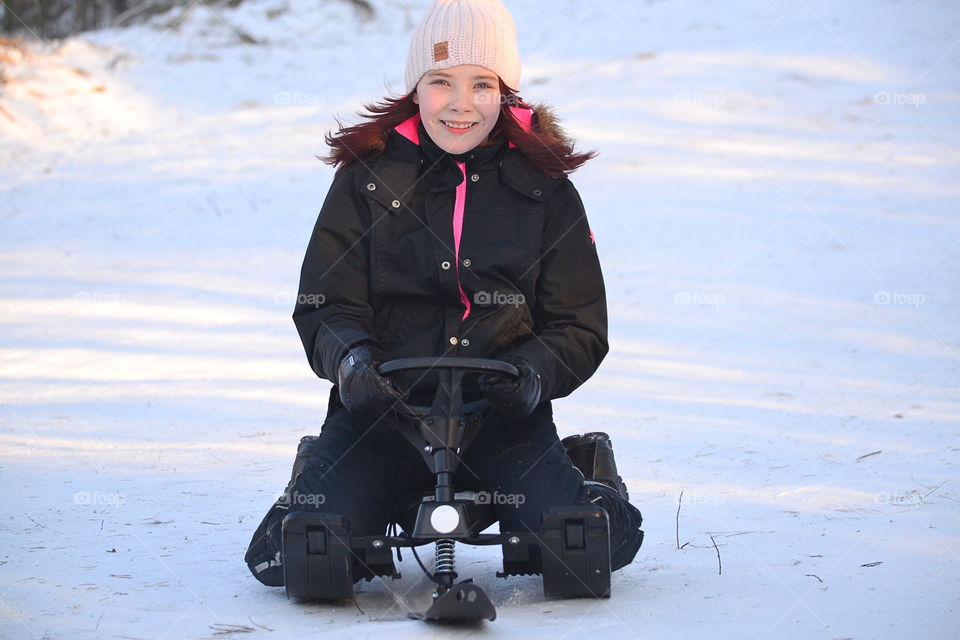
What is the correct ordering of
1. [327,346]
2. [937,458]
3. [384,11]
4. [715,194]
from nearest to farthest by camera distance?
[327,346] → [937,458] → [715,194] → [384,11]

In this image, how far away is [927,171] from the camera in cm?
1012

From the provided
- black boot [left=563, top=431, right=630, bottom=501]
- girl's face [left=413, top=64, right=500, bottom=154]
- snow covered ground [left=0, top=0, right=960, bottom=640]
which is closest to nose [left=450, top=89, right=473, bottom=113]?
girl's face [left=413, top=64, right=500, bottom=154]

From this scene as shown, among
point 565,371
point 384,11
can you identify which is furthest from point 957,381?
point 384,11

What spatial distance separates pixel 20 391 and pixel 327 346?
130 inches

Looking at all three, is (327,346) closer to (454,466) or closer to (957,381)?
(454,466)

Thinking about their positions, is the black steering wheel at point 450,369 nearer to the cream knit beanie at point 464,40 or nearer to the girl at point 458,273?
the girl at point 458,273

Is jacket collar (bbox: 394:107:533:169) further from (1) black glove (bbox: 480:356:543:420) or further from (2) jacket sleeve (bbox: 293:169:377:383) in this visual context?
(1) black glove (bbox: 480:356:543:420)

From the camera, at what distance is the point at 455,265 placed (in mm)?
3348

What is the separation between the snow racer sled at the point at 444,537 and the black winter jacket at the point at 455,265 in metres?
0.34

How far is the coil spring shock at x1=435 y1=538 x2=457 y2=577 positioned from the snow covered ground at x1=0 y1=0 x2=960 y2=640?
19 centimetres

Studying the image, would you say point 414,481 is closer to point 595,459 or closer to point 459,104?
point 595,459

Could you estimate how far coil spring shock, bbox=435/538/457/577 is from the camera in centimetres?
292

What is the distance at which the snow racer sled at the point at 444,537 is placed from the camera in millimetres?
2926

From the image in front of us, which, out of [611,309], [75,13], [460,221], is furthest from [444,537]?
[75,13]
